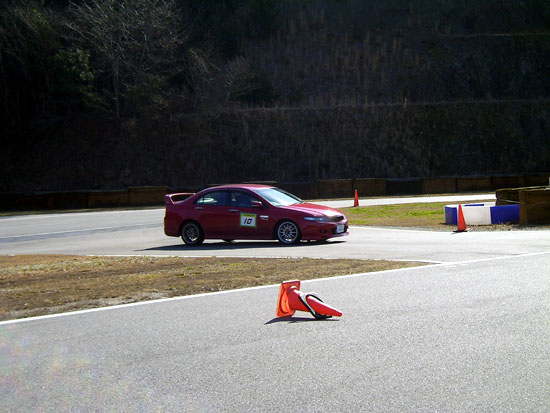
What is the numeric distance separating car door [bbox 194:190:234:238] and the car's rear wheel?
4.30 ft

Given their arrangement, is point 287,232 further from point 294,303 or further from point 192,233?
point 294,303

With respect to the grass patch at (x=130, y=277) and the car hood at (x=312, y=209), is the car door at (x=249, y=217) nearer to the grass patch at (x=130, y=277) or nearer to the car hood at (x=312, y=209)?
the car hood at (x=312, y=209)

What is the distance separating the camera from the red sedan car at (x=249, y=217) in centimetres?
1653

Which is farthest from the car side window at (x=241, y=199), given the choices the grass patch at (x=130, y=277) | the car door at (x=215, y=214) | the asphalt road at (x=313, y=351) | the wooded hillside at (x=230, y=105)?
the wooded hillside at (x=230, y=105)

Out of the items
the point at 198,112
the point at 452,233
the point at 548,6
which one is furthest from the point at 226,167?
the point at 548,6

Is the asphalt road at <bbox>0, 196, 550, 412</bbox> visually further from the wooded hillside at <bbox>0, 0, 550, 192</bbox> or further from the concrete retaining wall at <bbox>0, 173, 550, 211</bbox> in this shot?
the wooded hillside at <bbox>0, 0, 550, 192</bbox>

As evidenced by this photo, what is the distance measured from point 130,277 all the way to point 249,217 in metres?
5.76

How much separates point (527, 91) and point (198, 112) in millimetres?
30539

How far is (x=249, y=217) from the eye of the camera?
17062 millimetres

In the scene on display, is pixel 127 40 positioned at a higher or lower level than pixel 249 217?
higher

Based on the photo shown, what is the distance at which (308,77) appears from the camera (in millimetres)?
63531

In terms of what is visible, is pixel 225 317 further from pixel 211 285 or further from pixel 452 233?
pixel 452 233

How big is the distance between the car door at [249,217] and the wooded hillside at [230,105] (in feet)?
111

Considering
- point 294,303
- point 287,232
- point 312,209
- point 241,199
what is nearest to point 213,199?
point 241,199
